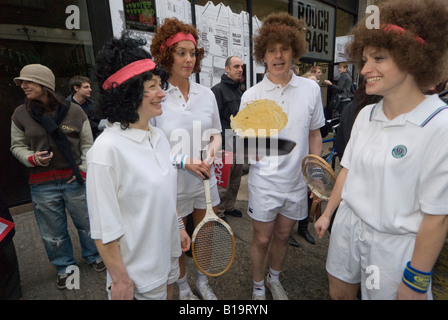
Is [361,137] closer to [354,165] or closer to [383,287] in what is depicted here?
[354,165]

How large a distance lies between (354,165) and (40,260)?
143 inches

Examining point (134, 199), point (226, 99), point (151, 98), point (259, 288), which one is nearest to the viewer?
point (134, 199)

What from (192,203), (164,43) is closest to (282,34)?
(164,43)

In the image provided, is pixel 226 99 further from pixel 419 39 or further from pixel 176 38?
pixel 419 39

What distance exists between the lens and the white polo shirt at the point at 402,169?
1.15 metres

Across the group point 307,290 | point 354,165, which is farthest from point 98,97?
point 307,290

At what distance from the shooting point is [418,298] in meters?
1.24

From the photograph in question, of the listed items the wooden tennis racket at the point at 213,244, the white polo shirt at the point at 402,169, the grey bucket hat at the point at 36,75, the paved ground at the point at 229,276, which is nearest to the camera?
the white polo shirt at the point at 402,169

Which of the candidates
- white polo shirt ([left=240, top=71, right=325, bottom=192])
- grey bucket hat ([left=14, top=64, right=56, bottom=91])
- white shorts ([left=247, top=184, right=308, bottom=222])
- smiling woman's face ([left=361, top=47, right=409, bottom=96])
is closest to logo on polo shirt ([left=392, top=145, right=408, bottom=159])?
smiling woman's face ([left=361, top=47, right=409, bottom=96])

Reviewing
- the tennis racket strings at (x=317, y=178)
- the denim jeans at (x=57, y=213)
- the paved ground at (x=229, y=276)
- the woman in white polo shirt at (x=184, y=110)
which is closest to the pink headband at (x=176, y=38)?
the woman in white polo shirt at (x=184, y=110)

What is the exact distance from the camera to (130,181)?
1295mm

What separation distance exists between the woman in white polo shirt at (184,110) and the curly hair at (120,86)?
2.00 feet

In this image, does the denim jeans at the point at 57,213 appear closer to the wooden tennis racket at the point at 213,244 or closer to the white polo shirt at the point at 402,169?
the wooden tennis racket at the point at 213,244

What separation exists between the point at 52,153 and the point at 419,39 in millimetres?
2971
